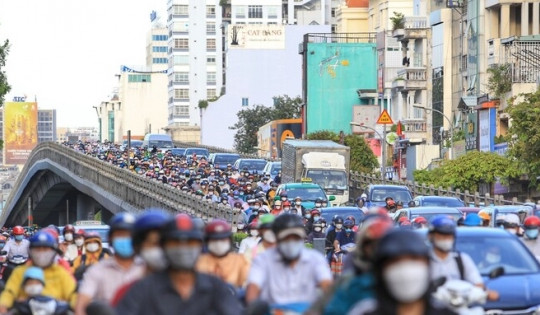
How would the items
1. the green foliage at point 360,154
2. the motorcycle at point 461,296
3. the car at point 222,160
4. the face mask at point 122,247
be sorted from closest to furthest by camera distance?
the face mask at point 122,247 → the motorcycle at point 461,296 → the car at point 222,160 → the green foliage at point 360,154

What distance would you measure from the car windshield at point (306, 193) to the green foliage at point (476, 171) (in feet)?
50.1

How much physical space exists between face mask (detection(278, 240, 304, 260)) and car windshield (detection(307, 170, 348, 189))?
140 ft

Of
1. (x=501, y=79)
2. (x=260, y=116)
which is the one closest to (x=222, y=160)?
(x=501, y=79)

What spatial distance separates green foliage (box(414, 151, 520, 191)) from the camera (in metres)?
60.6

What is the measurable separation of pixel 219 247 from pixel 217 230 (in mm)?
275

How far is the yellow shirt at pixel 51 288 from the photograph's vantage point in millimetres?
12422

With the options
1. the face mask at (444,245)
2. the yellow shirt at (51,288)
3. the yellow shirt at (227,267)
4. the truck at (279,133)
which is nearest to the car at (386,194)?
the yellow shirt at (227,267)

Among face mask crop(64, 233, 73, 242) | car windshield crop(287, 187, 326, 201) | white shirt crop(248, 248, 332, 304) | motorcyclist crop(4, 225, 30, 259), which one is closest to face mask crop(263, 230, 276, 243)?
white shirt crop(248, 248, 332, 304)

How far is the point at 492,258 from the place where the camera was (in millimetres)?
15727

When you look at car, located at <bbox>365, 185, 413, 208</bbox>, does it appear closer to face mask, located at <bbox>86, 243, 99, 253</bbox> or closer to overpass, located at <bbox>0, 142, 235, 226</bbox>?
overpass, located at <bbox>0, 142, 235, 226</bbox>

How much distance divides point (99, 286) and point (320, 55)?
10516cm

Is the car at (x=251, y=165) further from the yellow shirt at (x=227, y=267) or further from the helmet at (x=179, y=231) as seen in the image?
the helmet at (x=179, y=231)

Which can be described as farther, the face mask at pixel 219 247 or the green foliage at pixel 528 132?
the green foliage at pixel 528 132

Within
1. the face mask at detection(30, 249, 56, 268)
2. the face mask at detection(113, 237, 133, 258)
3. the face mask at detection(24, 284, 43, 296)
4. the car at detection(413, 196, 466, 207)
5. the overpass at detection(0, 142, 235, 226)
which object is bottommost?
the overpass at detection(0, 142, 235, 226)
